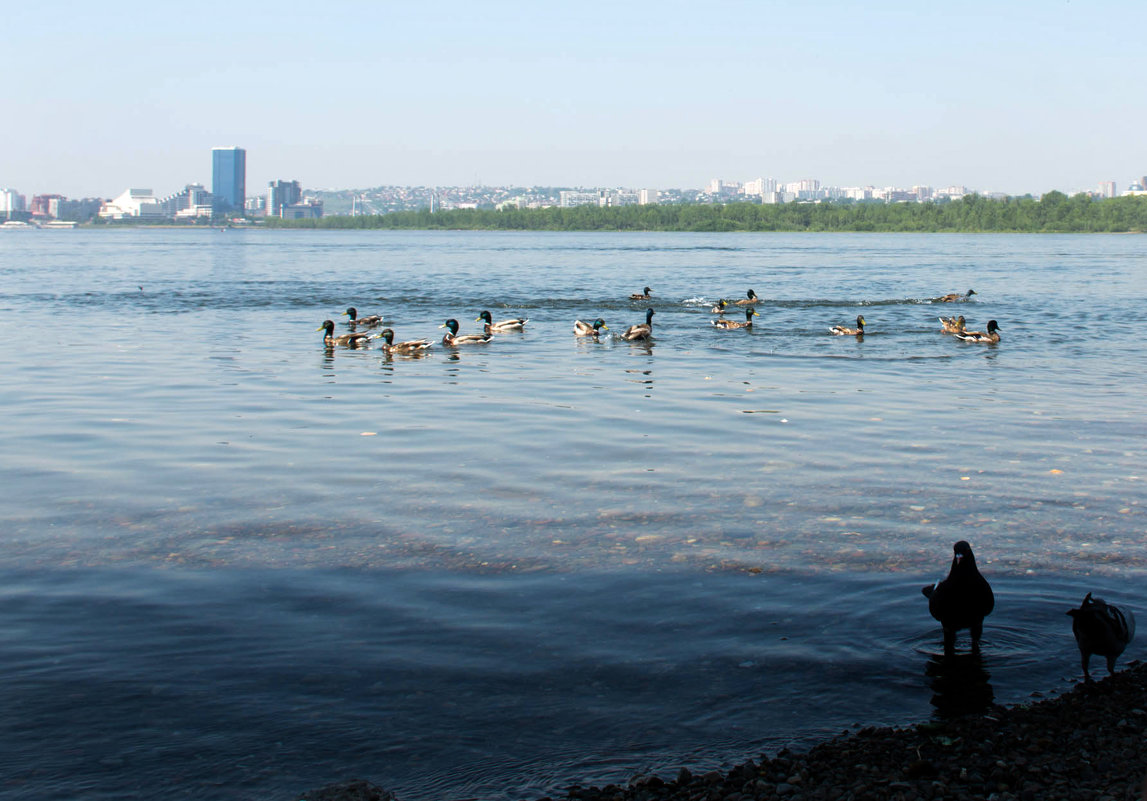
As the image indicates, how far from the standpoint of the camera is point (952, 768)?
5805 millimetres

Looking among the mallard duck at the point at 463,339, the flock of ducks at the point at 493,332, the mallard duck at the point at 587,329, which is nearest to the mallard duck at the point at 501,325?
the flock of ducks at the point at 493,332

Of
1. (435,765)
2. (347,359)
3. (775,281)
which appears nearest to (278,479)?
(435,765)

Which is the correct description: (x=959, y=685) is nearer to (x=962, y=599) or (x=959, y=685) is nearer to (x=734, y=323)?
(x=962, y=599)

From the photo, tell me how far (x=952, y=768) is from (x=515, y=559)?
470 centimetres

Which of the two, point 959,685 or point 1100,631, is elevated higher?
point 1100,631

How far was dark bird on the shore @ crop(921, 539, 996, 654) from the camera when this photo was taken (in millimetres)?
7539

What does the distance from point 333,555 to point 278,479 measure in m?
3.12

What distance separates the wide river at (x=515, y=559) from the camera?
255 inches

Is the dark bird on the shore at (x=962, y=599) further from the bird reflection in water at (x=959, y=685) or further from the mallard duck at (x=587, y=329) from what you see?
the mallard duck at (x=587, y=329)

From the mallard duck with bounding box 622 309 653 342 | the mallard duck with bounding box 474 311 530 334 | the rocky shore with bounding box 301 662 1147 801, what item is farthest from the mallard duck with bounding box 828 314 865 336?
the rocky shore with bounding box 301 662 1147 801

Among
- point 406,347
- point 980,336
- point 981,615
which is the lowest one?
point 981,615

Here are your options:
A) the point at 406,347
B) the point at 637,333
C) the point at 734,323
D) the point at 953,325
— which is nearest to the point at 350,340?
the point at 406,347

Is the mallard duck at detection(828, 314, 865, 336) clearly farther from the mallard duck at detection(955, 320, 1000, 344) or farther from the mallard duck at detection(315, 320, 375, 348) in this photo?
the mallard duck at detection(315, 320, 375, 348)

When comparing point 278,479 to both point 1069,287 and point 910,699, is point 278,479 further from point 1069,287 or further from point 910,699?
point 1069,287
